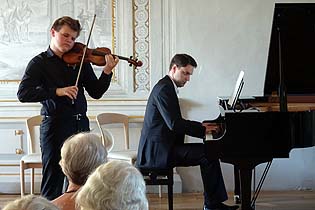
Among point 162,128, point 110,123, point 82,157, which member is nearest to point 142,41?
point 110,123

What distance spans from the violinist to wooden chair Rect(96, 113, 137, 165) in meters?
1.19

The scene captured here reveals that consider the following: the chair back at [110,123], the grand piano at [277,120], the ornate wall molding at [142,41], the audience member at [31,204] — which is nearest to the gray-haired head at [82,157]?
the audience member at [31,204]

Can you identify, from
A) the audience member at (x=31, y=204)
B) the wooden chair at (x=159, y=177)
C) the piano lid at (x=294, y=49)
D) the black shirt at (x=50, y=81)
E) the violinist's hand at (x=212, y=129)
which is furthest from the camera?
the wooden chair at (x=159, y=177)

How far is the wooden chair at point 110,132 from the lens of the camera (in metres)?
4.98

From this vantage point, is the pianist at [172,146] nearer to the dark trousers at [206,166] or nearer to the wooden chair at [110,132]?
the dark trousers at [206,166]

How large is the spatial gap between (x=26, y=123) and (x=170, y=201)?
5.10ft

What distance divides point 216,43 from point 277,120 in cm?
170

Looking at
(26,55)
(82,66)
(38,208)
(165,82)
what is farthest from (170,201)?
(38,208)

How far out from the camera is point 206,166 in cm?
444

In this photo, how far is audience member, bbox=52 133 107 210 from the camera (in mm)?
2379

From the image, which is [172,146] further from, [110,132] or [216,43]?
[216,43]

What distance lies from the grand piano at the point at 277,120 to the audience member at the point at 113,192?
2.19 meters

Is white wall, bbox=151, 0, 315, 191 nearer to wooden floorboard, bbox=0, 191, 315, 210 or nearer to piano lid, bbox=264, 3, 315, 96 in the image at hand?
wooden floorboard, bbox=0, 191, 315, 210

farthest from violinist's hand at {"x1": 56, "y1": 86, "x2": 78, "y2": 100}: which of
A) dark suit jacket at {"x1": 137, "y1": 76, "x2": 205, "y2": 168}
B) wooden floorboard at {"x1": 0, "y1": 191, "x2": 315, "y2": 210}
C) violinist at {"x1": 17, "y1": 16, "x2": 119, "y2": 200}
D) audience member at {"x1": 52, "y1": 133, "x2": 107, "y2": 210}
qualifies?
wooden floorboard at {"x1": 0, "y1": 191, "x2": 315, "y2": 210}
